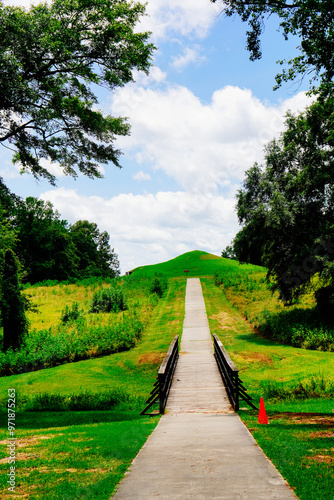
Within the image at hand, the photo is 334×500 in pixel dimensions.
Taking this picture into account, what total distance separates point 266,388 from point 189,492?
10079mm

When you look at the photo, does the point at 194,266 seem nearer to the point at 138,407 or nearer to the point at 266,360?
the point at 266,360

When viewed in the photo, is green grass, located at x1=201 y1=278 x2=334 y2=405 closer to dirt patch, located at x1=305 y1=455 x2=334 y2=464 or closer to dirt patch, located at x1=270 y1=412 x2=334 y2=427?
dirt patch, located at x1=270 y1=412 x2=334 y2=427

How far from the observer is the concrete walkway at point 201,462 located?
171 inches

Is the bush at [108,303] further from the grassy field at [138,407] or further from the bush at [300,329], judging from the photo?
the bush at [300,329]

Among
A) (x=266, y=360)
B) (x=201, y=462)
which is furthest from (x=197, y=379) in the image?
(x=201, y=462)

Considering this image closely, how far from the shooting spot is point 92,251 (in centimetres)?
9850

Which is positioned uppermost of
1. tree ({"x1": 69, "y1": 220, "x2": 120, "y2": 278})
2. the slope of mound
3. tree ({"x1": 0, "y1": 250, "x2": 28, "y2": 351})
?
tree ({"x1": 69, "y1": 220, "x2": 120, "y2": 278})

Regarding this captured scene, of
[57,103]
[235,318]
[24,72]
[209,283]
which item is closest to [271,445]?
[57,103]

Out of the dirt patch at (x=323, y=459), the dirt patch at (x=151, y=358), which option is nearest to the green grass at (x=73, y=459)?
the dirt patch at (x=323, y=459)

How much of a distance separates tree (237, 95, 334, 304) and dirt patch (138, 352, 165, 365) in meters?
9.17

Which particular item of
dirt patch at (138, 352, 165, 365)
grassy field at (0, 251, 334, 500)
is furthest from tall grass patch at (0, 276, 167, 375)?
dirt patch at (138, 352, 165, 365)

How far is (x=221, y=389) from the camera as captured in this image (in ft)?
42.2

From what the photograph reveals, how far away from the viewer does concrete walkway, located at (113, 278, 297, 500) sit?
4.35m

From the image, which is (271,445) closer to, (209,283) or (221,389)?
(221,389)
